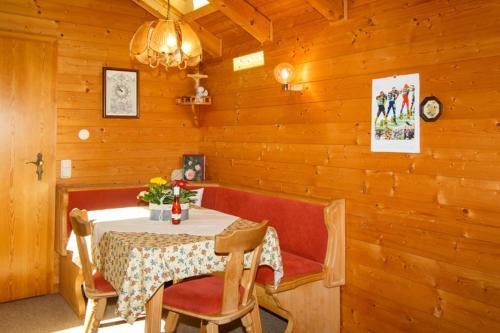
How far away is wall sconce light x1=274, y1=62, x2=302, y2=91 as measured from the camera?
351 cm

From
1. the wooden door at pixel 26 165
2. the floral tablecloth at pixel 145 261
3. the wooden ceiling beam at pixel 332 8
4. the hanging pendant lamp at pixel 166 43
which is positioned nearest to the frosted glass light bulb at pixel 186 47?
the hanging pendant lamp at pixel 166 43

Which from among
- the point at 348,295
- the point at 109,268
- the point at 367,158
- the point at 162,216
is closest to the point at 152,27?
the point at 162,216

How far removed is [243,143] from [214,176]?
1.90 ft

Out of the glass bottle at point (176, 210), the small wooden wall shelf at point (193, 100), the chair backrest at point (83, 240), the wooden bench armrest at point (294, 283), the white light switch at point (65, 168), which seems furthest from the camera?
the small wooden wall shelf at point (193, 100)

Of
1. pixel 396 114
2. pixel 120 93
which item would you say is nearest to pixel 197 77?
pixel 120 93

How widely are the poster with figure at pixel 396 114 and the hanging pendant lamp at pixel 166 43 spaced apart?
1.13 metres

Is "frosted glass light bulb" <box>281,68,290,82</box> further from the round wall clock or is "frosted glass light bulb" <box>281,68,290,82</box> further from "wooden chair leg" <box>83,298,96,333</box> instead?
"wooden chair leg" <box>83,298,96,333</box>

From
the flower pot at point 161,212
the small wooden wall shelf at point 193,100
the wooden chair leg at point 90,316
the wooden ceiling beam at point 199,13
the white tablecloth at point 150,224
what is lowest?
the wooden chair leg at point 90,316

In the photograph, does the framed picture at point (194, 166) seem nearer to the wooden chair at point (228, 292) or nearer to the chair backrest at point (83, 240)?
the chair backrest at point (83, 240)

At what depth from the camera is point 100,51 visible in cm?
427

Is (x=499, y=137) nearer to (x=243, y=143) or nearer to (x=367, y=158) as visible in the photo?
(x=367, y=158)

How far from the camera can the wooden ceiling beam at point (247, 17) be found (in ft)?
12.0

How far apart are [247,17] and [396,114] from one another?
58.7 inches

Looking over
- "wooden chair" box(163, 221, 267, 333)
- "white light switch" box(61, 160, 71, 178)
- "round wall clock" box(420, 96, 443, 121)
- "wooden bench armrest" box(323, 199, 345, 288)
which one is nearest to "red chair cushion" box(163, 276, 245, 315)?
"wooden chair" box(163, 221, 267, 333)
